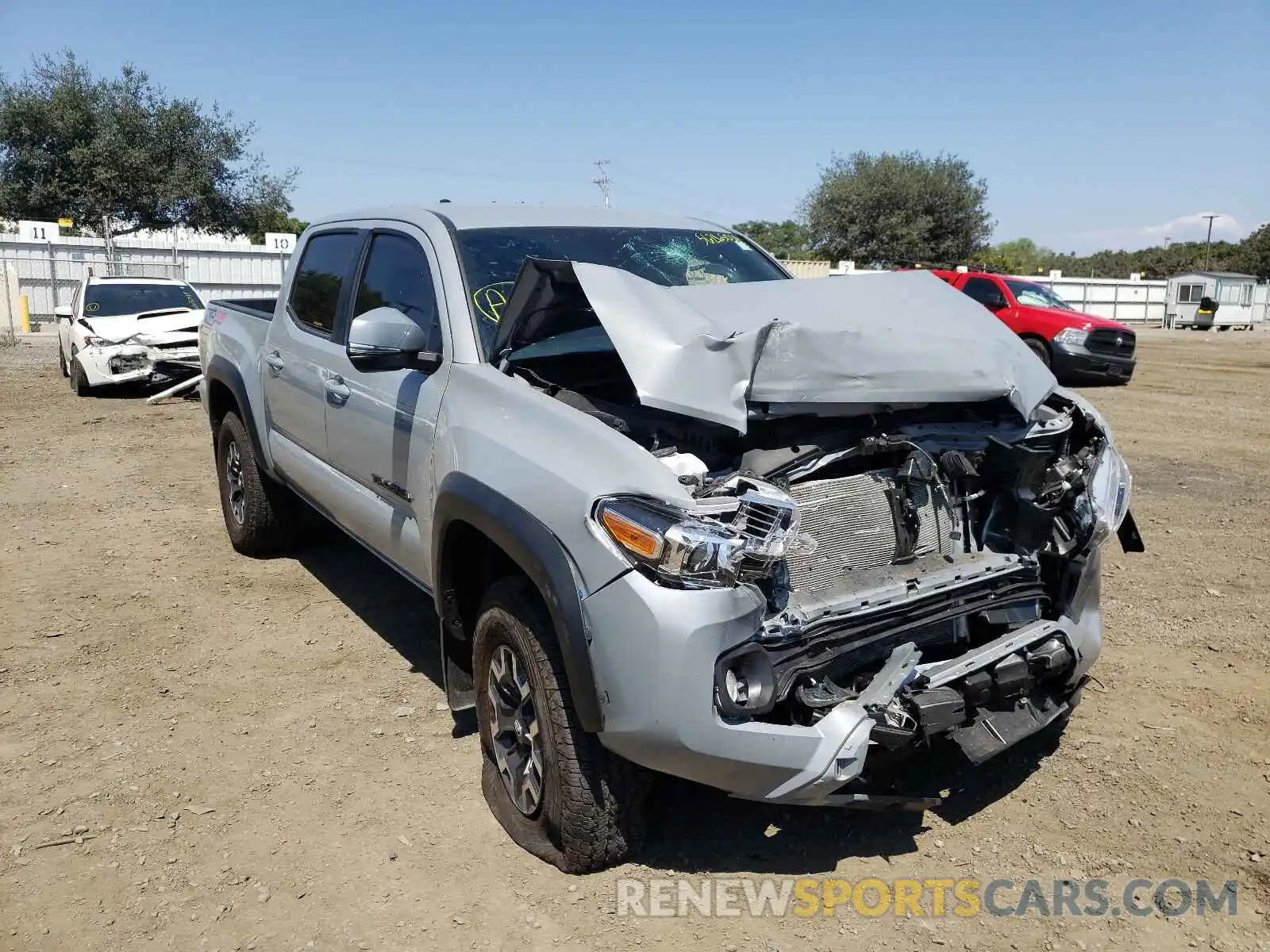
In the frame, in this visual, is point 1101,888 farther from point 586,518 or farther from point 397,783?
point 397,783

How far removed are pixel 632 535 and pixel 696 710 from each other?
18.7 inches

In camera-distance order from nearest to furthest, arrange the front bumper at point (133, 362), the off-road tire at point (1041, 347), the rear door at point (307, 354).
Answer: the rear door at point (307, 354)
the front bumper at point (133, 362)
the off-road tire at point (1041, 347)

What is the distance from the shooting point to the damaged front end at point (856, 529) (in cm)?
258

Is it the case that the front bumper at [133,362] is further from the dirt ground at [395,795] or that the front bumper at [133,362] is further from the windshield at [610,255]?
the windshield at [610,255]

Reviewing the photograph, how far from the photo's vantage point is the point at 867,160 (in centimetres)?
4400

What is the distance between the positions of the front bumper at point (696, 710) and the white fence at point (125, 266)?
23.5 metres

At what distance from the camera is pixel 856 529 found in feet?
Result: 9.91

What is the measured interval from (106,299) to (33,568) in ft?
28.9

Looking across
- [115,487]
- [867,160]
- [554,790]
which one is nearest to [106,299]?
[115,487]

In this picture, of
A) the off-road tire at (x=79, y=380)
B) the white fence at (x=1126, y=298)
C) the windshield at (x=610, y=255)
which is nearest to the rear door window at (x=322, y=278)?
the windshield at (x=610, y=255)

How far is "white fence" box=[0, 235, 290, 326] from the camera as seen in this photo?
80.2 ft

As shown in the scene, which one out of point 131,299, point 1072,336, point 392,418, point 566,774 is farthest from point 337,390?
point 1072,336

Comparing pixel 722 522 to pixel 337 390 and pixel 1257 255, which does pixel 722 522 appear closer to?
pixel 337 390

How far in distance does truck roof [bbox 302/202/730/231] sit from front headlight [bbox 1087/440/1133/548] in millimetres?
2172
